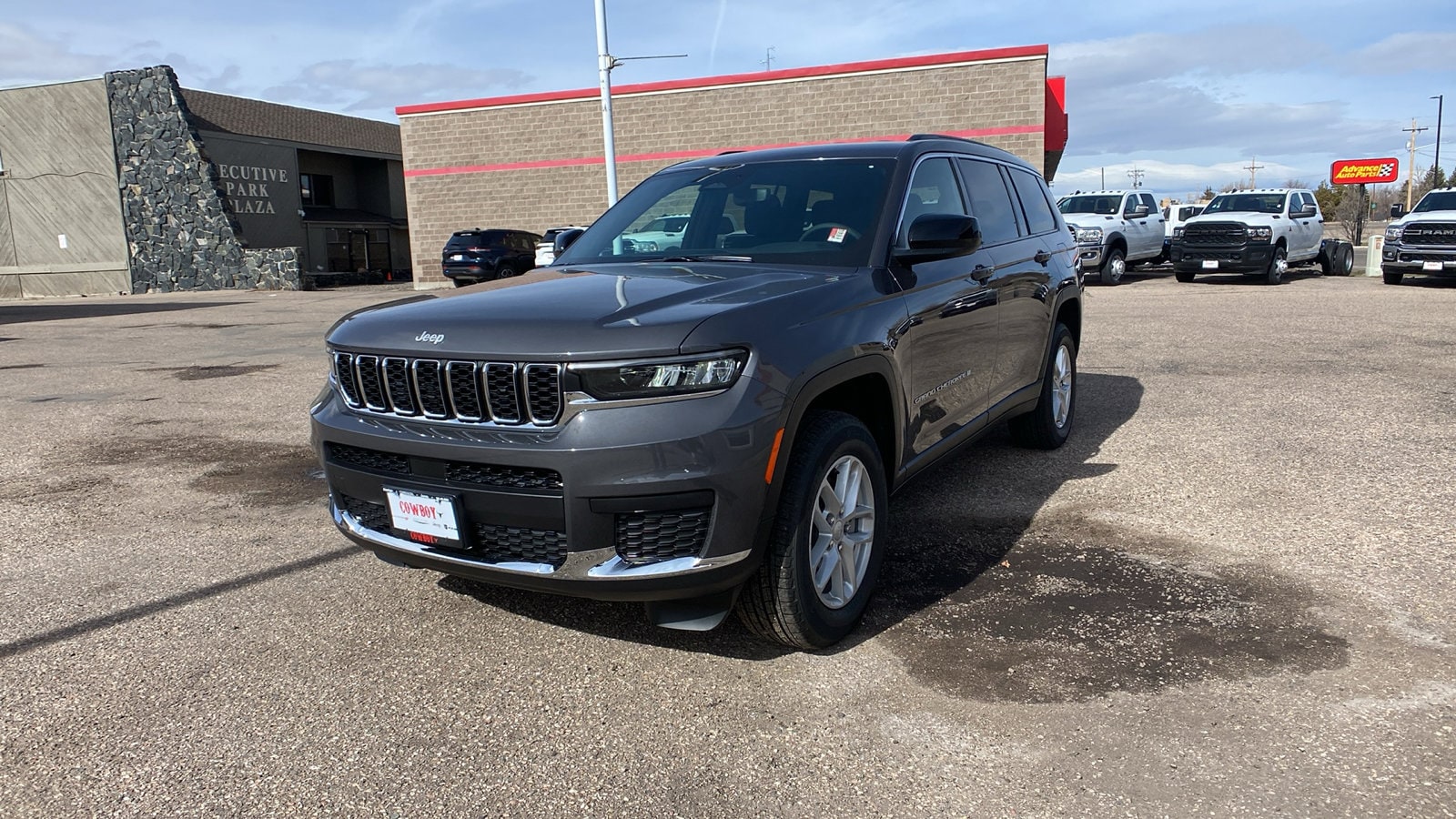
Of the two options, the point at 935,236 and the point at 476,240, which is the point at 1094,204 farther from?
the point at 935,236

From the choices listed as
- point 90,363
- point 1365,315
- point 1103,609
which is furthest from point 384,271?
point 1103,609

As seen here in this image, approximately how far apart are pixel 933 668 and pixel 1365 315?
530 inches

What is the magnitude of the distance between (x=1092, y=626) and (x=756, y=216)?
2140 millimetres

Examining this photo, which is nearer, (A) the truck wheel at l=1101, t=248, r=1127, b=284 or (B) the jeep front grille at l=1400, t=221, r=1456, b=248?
(B) the jeep front grille at l=1400, t=221, r=1456, b=248

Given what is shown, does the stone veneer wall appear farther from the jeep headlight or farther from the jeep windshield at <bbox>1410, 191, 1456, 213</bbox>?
the jeep headlight

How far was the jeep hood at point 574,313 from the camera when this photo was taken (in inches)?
117

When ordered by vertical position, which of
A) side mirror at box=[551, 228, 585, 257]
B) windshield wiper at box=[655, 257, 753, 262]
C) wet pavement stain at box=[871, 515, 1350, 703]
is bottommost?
wet pavement stain at box=[871, 515, 1350, 703]

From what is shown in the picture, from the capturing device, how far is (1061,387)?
255 inches

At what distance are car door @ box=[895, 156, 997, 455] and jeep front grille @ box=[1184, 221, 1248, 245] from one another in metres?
17.8

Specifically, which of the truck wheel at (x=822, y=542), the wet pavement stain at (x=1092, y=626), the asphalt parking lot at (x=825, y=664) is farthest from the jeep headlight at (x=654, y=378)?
the wet pavement stain at (x=1092, y=626)

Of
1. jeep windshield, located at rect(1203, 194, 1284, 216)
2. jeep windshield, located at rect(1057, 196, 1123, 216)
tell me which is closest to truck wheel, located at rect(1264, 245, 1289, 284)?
jeep windshield, located at rect(1203, 194, 1284, 216)

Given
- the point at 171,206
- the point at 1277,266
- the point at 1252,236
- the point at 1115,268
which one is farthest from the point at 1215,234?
the point at 171,206

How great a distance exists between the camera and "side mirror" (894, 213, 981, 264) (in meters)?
3.89

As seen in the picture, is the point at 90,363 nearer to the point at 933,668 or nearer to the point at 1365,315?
the point at 933,668
